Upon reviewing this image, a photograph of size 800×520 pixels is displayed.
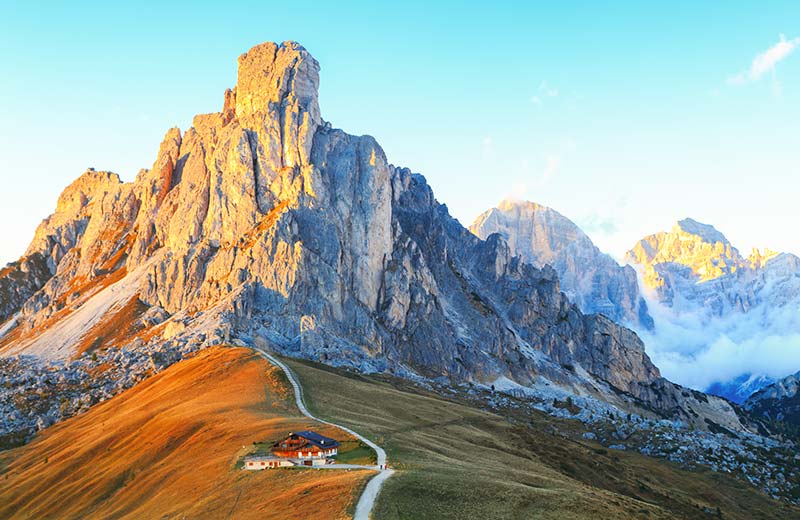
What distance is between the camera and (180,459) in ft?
243

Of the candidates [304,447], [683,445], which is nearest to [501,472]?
[304,447]

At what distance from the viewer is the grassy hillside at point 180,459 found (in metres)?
52.8

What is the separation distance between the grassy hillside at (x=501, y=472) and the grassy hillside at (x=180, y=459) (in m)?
6.03

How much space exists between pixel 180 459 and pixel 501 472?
117ft

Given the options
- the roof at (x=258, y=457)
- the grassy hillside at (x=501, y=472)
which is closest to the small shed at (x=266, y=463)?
the roof at (x=258, y=457)

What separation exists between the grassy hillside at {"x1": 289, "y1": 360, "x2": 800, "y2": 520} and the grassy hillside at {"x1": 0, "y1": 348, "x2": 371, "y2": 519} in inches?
237

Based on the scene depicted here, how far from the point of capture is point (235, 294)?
607 ft

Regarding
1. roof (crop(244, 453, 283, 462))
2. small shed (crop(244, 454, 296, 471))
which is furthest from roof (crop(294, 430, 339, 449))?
roof (crop(244, 453, 283, 462))

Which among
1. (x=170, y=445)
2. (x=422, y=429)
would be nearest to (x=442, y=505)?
(x=170, y=445)

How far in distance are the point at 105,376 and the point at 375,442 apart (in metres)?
108

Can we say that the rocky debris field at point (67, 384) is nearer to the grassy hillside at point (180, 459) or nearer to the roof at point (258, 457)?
the grassy hillside at point (180, 459)

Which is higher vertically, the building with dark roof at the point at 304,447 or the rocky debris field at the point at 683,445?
the building with dark roof at the point at 304,447

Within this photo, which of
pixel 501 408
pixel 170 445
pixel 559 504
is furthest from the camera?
pixel 501 408

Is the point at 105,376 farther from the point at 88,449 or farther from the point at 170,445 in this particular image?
the point at 170,445
